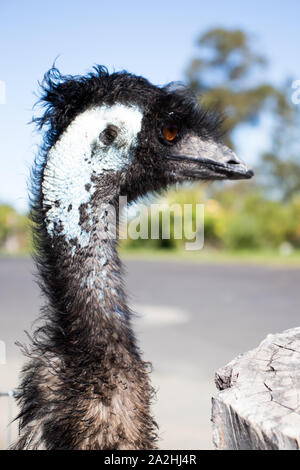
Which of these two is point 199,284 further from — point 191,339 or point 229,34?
point 229,34

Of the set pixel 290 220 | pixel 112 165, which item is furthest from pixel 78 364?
pixel 290 220

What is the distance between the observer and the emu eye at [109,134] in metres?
2.35

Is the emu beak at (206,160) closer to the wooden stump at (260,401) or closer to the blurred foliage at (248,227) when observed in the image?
the wooden stump at (260,401)

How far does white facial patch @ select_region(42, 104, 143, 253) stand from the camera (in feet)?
7.52

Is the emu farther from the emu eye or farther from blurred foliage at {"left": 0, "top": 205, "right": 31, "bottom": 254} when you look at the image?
blurred foliage at {"left": 0, "top": 205, "right": 31, "bottom": 254}

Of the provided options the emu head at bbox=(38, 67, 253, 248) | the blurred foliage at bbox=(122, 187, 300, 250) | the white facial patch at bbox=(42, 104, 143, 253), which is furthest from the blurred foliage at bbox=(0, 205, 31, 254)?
the white facial patch at bbox=(42, 104, 143, 253)

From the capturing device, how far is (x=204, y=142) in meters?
2.57

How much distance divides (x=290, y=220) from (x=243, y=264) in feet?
24.4

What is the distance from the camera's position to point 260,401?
2.15 metres

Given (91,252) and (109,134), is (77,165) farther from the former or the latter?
(91,252)

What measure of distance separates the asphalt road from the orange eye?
0.60 metres

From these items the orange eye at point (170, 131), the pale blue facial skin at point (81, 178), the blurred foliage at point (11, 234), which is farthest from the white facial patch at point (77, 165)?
the blurred foliage at point (11, 234)

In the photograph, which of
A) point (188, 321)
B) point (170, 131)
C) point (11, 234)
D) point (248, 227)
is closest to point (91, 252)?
point (170, 131)
